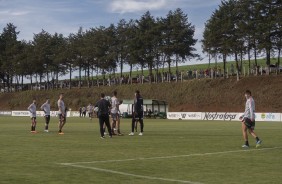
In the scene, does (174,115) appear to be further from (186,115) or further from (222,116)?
(222,116)

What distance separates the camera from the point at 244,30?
80.6m

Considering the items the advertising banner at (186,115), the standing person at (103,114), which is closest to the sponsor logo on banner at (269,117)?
the advertising banner at (186,115)

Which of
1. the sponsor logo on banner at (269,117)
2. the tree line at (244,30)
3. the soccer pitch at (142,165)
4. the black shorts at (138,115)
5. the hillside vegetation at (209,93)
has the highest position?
the tree line at (244,30)

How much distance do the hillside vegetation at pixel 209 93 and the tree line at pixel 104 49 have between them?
273 inches

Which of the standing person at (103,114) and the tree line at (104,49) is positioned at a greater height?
the tree line at (104,49)

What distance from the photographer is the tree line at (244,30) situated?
78.4 m

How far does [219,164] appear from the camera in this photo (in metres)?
14.2

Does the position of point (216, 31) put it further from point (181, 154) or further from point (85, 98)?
point (181, 154)

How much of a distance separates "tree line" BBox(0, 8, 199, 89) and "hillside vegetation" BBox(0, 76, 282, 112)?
6.92 m

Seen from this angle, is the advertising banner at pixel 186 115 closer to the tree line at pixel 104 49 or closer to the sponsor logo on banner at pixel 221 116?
the sponsor logo on banner at pixel 221 116

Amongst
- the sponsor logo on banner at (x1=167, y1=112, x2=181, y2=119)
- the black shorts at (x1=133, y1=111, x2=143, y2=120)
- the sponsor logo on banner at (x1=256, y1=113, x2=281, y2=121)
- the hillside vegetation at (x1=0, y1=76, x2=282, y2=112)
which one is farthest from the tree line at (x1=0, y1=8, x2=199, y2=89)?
the black shorts at (x1=133, y1=111, x2=143, y2=120)

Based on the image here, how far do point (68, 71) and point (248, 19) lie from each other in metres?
52.2

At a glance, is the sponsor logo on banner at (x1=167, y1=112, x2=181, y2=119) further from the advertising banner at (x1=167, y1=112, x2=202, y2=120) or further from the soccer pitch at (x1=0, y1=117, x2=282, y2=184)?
the soccer pitch at (x1=0, y1=117, x2=282, y2=184)

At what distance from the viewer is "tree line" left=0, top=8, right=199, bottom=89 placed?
9706 cm
